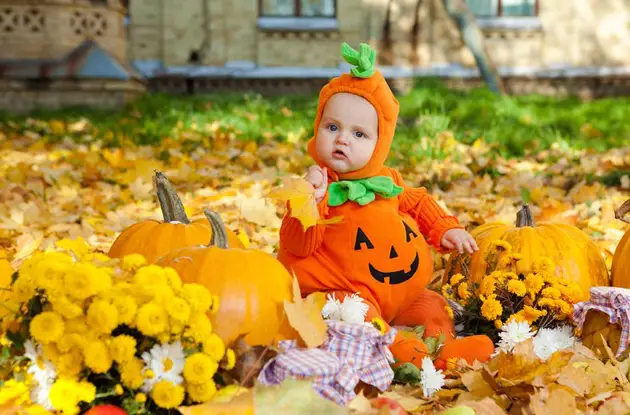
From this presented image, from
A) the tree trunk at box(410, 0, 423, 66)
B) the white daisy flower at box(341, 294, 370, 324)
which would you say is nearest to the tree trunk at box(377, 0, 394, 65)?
the tree trunk at box(410, 0, 423, 66)

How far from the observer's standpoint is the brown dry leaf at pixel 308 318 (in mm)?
2039

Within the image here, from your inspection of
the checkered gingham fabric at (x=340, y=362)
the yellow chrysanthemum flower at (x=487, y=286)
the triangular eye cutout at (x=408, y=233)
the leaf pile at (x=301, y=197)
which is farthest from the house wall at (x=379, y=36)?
the checkered gingham fabric at (x=340, y=362)

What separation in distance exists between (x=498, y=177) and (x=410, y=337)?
367cm

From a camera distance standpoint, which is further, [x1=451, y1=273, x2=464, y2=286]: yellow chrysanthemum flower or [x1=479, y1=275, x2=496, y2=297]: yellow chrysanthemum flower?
[x1=451, y1=273, x2=464, y2=286]: yellow chrysanthemum flower

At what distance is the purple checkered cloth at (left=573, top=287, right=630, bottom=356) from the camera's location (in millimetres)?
2475

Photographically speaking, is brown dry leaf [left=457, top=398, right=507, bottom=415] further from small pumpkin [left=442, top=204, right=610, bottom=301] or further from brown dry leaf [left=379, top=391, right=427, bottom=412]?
small pumpkin [left=442, top=204, right=610, bottom=301]

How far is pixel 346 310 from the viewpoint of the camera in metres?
2.35

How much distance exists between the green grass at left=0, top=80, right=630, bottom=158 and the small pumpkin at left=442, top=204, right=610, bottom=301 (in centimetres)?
327

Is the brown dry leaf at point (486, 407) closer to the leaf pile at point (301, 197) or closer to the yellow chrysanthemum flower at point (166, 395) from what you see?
the leaf pile at point (301, 197)

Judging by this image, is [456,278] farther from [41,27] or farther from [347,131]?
[41,27]

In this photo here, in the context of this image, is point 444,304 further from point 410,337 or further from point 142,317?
point 142,317

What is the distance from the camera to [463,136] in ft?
24.8

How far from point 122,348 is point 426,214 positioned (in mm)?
1371

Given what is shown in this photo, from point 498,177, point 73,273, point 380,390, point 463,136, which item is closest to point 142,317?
point 73,273
